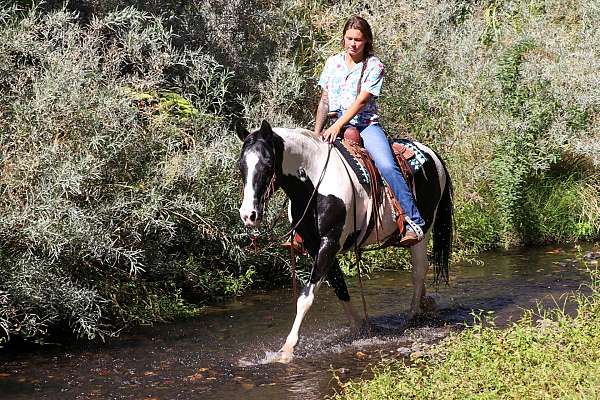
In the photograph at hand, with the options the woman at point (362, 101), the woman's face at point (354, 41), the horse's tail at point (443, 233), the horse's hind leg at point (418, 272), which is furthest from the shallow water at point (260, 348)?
the woman's face at point (354, 41)

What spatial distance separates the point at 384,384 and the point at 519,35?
11.9m

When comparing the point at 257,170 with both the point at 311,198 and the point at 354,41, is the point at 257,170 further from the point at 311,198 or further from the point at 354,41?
the point at 354,41

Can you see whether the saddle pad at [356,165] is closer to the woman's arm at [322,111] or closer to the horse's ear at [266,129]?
the woman's arm at [322,111]

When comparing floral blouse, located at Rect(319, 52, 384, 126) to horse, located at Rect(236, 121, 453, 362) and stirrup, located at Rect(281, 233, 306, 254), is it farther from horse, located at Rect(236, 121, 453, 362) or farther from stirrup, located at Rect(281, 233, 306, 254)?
stirrup, located at Rect(281, 233, 306, 254)

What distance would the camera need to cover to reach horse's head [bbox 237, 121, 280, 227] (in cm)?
683

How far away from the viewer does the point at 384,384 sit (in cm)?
575

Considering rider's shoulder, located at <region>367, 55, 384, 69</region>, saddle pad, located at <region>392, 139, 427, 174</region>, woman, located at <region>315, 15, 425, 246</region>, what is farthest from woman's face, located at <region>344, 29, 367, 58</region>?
saddle pad, located at <region>392, 139, 427, 174</region>

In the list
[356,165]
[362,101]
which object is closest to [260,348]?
[356,165]

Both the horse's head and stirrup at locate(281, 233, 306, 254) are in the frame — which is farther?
stirrup at locate(281, 233, 306, 254)

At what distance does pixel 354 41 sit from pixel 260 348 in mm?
2787

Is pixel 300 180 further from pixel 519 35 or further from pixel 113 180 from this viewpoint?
pixel 519 35

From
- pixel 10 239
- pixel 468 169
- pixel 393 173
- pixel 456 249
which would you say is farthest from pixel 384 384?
pixel 468 169

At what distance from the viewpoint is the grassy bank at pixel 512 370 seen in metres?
5.09

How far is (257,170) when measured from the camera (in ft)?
22.8
